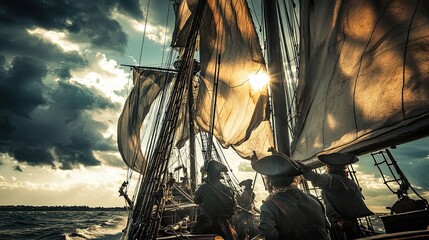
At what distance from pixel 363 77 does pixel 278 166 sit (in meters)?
1.56

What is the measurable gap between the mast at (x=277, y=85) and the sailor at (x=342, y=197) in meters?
1.51

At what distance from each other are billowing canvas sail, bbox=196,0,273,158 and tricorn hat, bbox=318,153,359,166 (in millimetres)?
3437

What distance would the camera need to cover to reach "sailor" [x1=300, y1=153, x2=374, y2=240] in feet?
10.7

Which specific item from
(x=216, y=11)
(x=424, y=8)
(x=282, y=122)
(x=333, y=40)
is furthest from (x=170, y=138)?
(x=216, y=11)

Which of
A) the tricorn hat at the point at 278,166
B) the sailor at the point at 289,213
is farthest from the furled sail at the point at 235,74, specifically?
the sailor at the point at 289,213

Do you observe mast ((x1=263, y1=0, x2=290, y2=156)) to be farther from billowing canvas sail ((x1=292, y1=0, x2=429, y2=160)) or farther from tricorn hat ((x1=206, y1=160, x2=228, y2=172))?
tricorn hat ((x1=206, y1=160, x2=228, y2=172))

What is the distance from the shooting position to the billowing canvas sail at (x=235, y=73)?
288 inches

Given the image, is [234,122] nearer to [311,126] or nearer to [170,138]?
[170,138]

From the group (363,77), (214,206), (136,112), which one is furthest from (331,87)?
(136,112)

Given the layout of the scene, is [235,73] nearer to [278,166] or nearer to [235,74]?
[235,74]

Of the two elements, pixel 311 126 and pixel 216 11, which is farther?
pixel 216 11

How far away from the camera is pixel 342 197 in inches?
133

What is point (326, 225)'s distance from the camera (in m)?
2.34

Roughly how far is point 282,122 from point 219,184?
185 centimetres
